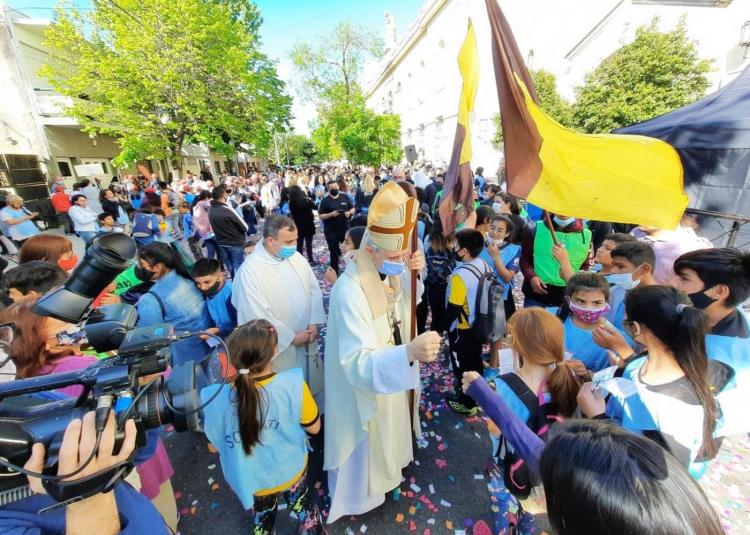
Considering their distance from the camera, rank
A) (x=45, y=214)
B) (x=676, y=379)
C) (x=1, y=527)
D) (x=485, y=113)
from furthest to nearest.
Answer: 1. (x=485, y=113)
2. (x=45, y=214)
3. (x=676, y=379)
4. (x=1, y=527)

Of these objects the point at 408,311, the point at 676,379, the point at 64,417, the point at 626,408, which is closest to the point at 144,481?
the point at 64,417

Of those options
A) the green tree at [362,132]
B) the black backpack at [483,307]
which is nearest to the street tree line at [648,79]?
the black backpack at [483,307]

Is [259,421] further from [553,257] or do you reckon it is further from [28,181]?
[28,181]

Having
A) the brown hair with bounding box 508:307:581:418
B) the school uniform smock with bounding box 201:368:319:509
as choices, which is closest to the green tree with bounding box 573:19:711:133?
the brown hair with bounding box 508:307:581:418

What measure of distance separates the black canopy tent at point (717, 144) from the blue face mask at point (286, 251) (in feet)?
19.1

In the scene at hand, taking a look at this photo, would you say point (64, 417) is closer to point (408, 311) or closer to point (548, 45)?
point (408, 311)

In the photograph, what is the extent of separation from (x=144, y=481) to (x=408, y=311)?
199 cm

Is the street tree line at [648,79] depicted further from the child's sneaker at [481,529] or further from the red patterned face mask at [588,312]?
the child's sneaker at [481,529]

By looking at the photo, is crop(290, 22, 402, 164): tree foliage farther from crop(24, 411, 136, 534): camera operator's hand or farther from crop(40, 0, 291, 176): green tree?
crop(24, 411, 136, 534): camera operator's hand

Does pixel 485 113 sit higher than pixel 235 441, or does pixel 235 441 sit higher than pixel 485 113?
pixel 485 113

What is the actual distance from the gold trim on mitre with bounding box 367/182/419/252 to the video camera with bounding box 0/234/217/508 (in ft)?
3.61

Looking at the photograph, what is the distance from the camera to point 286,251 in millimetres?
2883

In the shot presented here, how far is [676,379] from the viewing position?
1.45 metres

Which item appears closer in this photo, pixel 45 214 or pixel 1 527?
pixel 1 527
